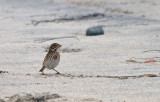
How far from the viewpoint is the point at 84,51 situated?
9.73 meters

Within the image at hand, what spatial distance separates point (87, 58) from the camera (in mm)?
8969

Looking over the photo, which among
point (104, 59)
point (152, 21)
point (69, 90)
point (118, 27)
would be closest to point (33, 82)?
point (69, 90)

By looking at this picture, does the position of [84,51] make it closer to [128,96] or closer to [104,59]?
[104,59]

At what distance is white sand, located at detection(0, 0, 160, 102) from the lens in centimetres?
648

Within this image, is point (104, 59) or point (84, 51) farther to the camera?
point (84, 51)

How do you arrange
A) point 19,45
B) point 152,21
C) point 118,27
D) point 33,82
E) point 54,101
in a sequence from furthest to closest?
1. point 152,21
2. point 118,27
3. point 19,45
4. point 33,82
5. point 54,101

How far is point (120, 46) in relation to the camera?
1009 centimetres

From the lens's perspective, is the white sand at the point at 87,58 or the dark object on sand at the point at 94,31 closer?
the white sand at the point at 87,58

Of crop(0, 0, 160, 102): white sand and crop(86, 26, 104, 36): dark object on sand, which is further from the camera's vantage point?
crop(86, 26, 104, 36): dark object on sand

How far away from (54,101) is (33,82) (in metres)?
1.25

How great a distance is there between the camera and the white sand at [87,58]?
21.3ft

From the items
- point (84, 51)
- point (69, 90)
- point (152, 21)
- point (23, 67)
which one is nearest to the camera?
point (69, 90)

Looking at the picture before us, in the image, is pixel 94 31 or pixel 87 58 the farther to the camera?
pixel 94 31

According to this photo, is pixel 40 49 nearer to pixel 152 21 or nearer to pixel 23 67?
pixel 23 67
